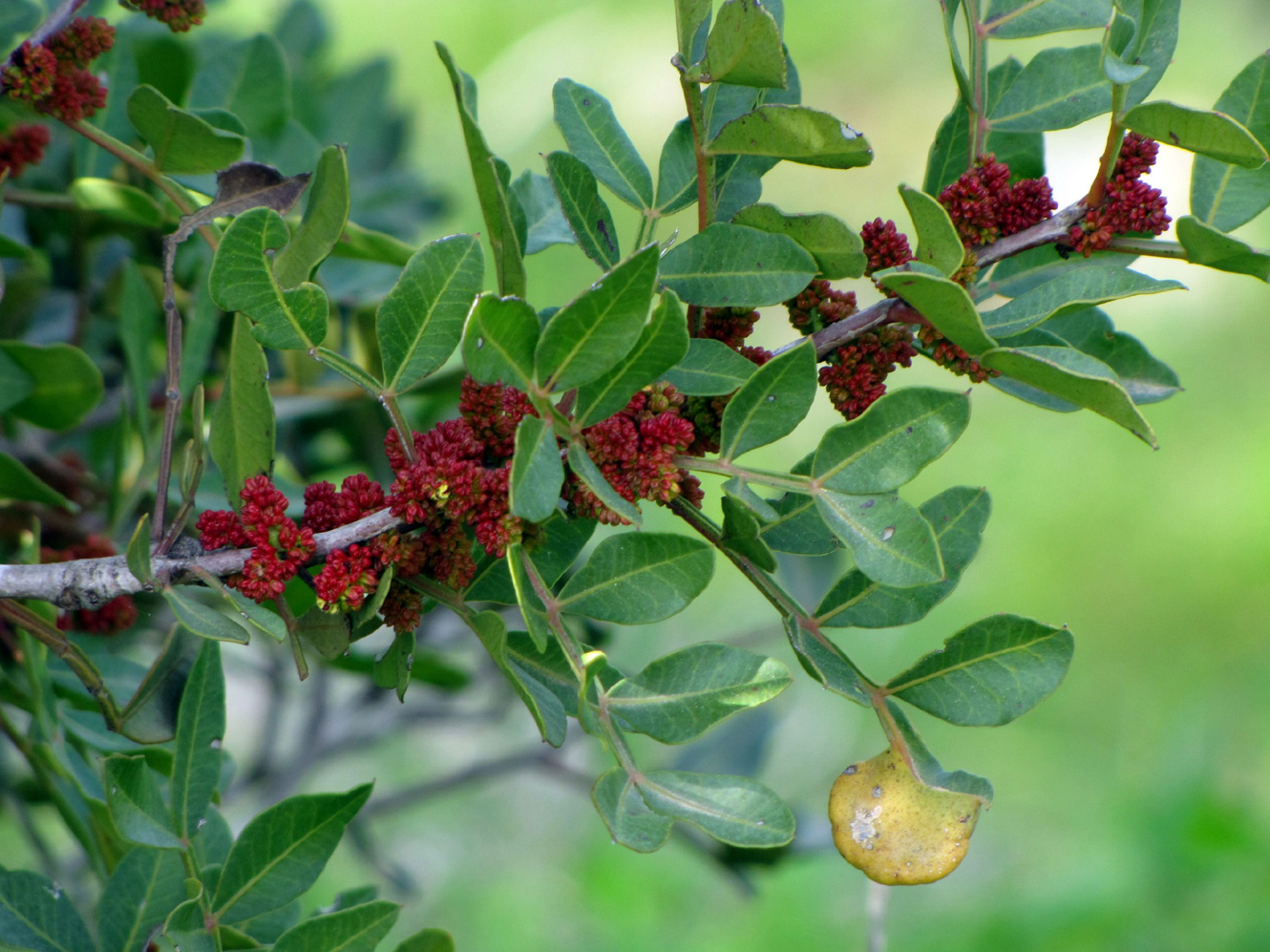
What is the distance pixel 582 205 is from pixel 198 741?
1.41 ft

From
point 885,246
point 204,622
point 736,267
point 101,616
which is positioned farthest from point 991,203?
point 101,616

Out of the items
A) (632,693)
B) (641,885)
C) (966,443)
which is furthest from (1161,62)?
(966,443)

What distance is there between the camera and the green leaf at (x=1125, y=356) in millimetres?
800

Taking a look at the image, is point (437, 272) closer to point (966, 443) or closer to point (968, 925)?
point (968, 925)

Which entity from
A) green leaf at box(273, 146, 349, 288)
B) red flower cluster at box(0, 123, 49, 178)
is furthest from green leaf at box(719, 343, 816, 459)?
red flower cluster at box(0, 123, 49, 178)

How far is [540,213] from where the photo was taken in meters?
0.89

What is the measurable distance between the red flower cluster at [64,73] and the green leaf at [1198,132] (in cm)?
69

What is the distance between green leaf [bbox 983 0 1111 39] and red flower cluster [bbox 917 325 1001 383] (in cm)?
21

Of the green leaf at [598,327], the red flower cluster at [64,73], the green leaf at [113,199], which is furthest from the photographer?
the green leaf at [113,199]

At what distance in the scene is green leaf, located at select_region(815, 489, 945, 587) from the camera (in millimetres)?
605

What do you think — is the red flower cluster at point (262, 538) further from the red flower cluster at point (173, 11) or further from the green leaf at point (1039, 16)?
the green leaf at point (1039, 16)

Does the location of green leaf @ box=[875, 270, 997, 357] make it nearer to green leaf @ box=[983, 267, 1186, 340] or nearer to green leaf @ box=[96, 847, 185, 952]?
green leaf @ box=[983, 267, 1186, 340]

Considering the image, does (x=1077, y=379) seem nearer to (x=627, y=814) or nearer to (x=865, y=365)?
(x=865, y=365)


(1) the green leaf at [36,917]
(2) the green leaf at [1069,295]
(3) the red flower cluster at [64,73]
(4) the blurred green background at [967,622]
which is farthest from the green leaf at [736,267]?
(4) the blurred green background at [967,622]
